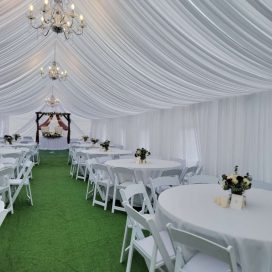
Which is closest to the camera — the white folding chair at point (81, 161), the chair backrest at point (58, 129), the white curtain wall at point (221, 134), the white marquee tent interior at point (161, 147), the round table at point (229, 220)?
the round table at point (229, 220)

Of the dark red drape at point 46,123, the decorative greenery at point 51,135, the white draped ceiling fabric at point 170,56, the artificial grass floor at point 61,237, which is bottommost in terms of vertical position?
the artificial grass floor at point 61,237

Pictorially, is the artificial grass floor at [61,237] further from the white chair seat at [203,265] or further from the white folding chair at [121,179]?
the white chair seat at [203,265]

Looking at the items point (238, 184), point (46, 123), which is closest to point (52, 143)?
point (46, 123)

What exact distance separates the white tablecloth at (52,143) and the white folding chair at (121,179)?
14957 millimetres

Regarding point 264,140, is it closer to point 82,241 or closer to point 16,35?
point 82,241

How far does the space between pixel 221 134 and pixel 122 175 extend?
8.47ft

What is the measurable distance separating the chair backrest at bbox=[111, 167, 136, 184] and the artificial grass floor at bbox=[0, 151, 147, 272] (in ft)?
2.13

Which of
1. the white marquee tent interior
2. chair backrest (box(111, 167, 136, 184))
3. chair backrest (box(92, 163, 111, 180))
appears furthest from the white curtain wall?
chair backrest (box(92, 163, 111, 180))

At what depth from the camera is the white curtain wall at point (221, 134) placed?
5.18 meters

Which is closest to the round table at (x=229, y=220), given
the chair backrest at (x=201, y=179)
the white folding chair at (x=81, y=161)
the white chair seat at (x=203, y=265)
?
the white chair seat at (x=203, y=265)

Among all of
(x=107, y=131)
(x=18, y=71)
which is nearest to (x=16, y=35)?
(x=18, y=71)

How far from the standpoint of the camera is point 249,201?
9.83 feet

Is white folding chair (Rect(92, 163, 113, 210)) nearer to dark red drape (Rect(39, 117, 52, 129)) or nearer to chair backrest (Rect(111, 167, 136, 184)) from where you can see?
chair backrest (Rect(111, 167, 136, 184))

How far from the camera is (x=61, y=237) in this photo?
152 inches
